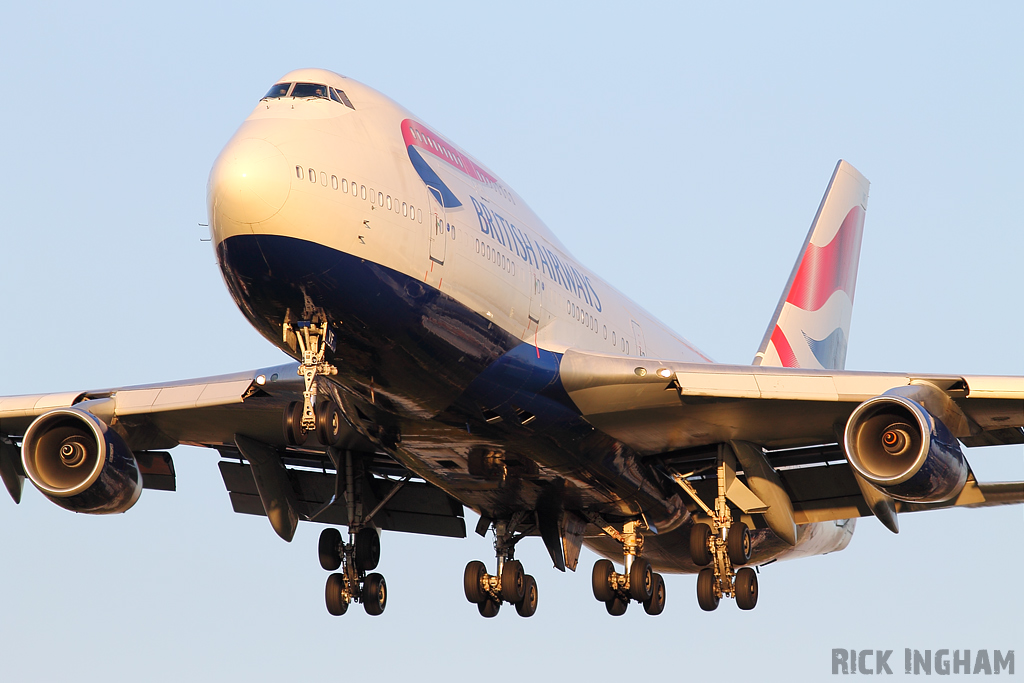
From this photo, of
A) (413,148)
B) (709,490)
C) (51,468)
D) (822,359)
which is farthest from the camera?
(822,359)

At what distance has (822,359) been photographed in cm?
3466

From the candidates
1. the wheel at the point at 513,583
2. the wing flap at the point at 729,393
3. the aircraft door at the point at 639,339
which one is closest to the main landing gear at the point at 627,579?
the wheel at the point at 513,583

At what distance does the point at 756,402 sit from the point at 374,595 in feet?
25.7

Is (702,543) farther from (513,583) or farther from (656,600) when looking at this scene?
(513,583)

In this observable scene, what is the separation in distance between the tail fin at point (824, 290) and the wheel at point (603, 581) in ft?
27.3

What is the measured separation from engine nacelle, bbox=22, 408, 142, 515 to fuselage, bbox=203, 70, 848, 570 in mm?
4543

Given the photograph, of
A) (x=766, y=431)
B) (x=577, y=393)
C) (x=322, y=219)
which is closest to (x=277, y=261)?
(x=322, y=219)

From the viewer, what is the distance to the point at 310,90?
60.4 ft

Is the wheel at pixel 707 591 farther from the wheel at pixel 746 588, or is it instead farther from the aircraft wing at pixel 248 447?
the aircraft wing at pixel 248 447

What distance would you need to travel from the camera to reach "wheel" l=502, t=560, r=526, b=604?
24578 millimetres

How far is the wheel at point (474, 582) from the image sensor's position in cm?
2480

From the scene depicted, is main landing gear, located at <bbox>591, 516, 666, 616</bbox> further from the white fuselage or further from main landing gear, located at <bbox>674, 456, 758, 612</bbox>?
the white fuselage

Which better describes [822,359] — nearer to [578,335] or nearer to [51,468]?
[578,335]

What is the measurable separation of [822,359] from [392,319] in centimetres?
1916
